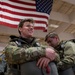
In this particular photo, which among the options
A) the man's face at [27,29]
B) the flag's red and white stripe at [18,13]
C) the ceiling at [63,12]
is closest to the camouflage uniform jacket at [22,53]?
the man's face at [27,29]

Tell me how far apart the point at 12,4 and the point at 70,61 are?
2298 millimetres

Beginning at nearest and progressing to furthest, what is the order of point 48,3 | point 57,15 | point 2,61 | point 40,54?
1. point 40,54
2. point 2,61
3. point 48,3
4. point 57,15

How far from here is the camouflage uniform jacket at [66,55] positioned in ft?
6.17

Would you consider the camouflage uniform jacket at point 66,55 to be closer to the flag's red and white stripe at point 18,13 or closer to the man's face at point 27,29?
the man's face at point 27,29

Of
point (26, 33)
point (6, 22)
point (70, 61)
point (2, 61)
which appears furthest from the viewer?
point (6, 22)

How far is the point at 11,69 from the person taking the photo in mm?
1426

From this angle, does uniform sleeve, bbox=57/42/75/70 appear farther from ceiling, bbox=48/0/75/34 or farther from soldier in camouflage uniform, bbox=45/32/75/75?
ceiling, bbox=48/0/75/34

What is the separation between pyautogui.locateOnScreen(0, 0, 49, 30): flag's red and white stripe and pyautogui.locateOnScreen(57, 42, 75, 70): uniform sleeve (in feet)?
6.30

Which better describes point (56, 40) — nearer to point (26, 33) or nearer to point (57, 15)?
point (26, 33)

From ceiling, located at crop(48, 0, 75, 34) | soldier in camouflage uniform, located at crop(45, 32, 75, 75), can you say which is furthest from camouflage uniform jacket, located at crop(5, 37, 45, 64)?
ceiling, located at crop(48, 0, 75, 34)

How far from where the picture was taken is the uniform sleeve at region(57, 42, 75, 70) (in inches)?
74.0

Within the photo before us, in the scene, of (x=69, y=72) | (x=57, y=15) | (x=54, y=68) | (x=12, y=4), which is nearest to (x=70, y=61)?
(x=69, y=72)

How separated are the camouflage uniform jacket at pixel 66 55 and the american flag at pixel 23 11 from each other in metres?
1.86

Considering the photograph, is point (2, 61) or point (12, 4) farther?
point (12, 4)
